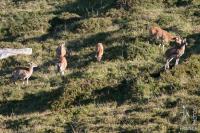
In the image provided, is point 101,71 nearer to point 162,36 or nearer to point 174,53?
point 174,53

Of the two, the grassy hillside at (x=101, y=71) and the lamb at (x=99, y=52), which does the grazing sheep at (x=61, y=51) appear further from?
the lamb at (x=99, y=52)

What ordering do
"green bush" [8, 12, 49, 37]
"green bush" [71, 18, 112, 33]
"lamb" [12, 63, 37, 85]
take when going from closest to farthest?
"lamb" [12, 63, 37, 85], "green bush" [71, 18, 112, 33], "green bush" [8, 12, 49, 37]

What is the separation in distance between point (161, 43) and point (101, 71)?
214 inches

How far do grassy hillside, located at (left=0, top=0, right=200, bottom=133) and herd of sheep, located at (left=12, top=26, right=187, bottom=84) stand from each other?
0.50 meters

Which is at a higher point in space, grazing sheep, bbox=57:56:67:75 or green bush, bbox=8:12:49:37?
green bush, bbox=8:12:49:37

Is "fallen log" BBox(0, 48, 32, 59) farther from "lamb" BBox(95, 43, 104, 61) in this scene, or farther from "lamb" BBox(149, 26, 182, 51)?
"lamb" BBox(149, 26, 182, 51)

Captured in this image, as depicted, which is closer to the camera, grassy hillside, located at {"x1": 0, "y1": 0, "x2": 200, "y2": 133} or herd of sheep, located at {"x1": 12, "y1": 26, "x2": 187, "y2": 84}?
grassy hillside, located at {"x1": 0, "y1": 0, "x2": 200, "y2": 133}

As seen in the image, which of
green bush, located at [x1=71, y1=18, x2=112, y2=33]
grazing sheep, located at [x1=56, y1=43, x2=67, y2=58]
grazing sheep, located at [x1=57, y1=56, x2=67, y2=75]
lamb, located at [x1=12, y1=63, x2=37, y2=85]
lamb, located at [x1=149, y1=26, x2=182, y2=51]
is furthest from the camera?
green bush, located at [x1=71, y1=18, x2=112, y2=33]

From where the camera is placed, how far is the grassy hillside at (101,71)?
30469 mm

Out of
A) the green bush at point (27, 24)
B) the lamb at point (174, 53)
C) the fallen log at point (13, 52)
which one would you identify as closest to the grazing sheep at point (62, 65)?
the fallen log at point (13, 52)

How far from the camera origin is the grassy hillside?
1200 inches

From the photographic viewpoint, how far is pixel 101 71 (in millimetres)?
35906

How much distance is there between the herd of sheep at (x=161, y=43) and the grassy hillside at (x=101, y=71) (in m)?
0.50

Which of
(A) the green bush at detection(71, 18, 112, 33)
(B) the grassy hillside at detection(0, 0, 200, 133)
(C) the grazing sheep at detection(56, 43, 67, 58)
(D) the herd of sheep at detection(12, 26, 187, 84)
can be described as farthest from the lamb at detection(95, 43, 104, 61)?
(A) the green bush at detection(71, 18, 112, 33)
